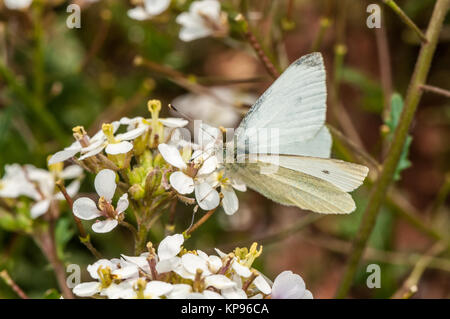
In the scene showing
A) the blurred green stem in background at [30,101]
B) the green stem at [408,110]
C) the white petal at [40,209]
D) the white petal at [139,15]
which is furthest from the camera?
the blurred green stem in background at [30,101]

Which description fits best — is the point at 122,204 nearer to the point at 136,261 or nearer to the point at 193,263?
the point at 136,261

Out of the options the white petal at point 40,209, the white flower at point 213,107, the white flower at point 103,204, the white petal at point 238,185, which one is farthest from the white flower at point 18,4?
the white petal at point 238,185

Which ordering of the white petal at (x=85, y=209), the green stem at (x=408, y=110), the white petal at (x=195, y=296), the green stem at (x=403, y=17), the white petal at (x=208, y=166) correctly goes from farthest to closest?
the green stem at (x=408, y=110) → the green stem at (x=403, y=17) → the white petal at (x=208, y=166) → the white petal at (x=85, y=209) → the white petal at (x=195, y=296)

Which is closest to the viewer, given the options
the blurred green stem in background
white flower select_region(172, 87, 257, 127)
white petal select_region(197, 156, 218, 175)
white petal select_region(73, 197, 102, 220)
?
white petal select_region(73, 197, 102, 220)

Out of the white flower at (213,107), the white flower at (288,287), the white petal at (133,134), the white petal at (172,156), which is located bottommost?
the white flower at (288,287)

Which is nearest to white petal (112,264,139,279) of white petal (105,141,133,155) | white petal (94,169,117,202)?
white petal (94,169,117,202)

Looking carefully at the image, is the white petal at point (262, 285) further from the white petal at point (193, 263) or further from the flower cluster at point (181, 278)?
the white petal at point (193, 263)

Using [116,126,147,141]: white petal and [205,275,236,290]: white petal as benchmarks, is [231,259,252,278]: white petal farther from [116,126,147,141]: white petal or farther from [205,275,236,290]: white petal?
[116,126,147,141]: white petal

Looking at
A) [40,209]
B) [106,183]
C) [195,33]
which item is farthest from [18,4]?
[106,183]
